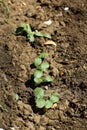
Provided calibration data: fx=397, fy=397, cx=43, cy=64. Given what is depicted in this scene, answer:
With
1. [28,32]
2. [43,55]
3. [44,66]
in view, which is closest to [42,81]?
[44,66]

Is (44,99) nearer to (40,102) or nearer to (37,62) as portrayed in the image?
(40,102)

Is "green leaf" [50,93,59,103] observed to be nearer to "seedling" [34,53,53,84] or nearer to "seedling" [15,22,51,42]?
"seedling" [34,53,53,84]

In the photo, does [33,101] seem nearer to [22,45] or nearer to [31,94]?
[31,94]

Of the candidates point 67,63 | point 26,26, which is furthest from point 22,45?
point 67,63

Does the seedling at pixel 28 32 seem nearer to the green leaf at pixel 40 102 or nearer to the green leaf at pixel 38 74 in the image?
the green leaf at pixel 38 74

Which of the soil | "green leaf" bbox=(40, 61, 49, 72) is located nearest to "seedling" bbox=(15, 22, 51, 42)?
the soil

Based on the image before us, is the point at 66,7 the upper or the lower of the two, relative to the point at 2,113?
upper
